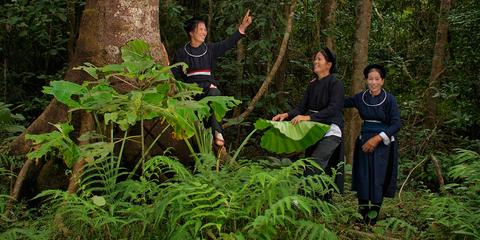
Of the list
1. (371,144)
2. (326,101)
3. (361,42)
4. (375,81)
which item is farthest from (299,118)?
(361,42)

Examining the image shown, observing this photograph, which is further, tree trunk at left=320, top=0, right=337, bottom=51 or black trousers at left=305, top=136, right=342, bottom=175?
tree trunk at left=320, top=0, right=337, bottom=51

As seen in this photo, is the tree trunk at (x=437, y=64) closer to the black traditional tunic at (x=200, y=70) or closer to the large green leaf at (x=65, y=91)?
the black traditional tunic at (x=200, y=70)

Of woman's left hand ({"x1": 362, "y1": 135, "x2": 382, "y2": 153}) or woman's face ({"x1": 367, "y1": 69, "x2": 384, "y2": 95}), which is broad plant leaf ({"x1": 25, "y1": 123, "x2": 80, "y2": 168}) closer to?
woman's left hand ({"x1": 362, "y1": 135, "x2": 382, "y2": 153})

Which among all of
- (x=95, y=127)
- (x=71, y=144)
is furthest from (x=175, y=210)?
(x=95, y=127)

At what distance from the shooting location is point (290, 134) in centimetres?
531

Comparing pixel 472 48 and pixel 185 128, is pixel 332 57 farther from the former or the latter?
pixel 472 48

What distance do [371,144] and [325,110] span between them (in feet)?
1.90

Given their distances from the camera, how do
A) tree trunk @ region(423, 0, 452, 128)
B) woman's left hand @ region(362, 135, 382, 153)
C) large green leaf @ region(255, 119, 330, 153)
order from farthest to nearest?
tree trunk @ region(423, 0, 452, 128) → woman's left hand @ region(362, 135, 382, 153) → large green leaf @ region(255, 119, 330, 153)

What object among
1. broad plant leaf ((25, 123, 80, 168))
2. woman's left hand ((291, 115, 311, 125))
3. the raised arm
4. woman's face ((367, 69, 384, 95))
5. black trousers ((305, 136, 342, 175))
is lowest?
black trousers ((305, 136, 342, 175))

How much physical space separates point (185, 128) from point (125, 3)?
1.84 metres

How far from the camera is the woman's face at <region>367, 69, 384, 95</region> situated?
5.55 meters

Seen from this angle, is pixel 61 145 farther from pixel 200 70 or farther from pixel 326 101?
pixel 326 101

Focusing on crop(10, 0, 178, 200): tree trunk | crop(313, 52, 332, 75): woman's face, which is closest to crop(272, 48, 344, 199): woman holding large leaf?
crop(313, 52, 332, 75): woman's face

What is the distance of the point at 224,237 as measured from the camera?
3.64 metres
